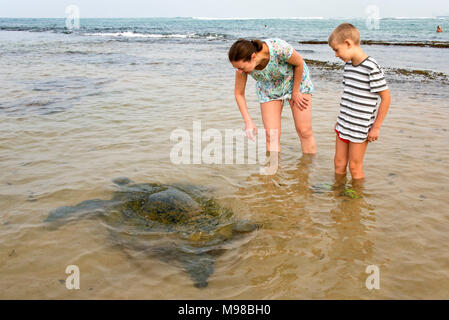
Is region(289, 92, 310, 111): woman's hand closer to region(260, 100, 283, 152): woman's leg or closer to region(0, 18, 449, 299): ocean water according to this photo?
region(260, 100, 283, 152): woman's leg

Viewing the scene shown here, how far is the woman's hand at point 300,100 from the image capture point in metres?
4.27

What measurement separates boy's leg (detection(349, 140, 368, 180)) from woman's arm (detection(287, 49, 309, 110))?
2.80 feet

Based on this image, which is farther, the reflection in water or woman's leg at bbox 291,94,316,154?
woman's leg at bbox 291,94,316,154

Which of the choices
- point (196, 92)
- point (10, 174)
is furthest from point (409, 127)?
point (10, 174)

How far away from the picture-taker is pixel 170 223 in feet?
10.6

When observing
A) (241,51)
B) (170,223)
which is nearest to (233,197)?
(170,223)

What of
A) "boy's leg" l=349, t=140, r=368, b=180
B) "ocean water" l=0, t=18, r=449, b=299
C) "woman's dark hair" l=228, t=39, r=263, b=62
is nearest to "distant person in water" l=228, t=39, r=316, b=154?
"woman's dark hair" l=228, t=39, r=263, b=62

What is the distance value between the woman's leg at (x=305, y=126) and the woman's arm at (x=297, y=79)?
0.30 ft

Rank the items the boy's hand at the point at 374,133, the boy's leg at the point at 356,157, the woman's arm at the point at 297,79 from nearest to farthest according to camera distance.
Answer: the boy's hand at the point at 374,133 < the boy's leg at the point at 356,157 < the woman's arm at the point at 297,79

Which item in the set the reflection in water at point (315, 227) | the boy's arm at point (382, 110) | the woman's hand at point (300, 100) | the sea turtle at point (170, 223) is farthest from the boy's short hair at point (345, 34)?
the sea turtle at point (170, 223)

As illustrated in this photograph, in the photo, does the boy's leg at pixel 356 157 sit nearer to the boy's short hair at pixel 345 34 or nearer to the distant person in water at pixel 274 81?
the distant person in water at pixel 274 81

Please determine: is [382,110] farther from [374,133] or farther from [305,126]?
[305,126]

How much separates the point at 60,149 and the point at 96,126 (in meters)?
1.16

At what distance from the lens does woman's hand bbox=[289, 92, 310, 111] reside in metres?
4.27
